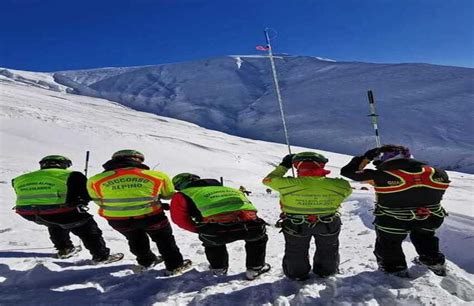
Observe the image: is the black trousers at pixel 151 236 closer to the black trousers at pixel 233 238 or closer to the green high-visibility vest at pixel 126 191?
the green high-visibility vest at pixel 126 191

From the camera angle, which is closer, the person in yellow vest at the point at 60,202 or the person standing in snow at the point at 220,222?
the person standing in snow at the point at 220,222

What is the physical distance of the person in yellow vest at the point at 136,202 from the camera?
16.9ft

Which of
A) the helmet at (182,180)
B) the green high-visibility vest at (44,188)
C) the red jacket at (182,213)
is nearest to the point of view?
the red jacket at (182,213)

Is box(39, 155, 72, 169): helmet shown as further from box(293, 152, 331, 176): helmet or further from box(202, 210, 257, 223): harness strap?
box(293, 152, 331, 176): helmet

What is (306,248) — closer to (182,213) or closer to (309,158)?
(309,158)

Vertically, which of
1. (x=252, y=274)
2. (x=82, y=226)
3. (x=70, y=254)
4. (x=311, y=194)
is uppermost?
(x=311, y=194)

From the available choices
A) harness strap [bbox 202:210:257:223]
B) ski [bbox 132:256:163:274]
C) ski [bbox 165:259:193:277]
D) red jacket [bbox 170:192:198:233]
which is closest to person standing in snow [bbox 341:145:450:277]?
harness strap [bbox 202:210:257:223]

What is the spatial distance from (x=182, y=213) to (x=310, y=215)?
1.46 metres

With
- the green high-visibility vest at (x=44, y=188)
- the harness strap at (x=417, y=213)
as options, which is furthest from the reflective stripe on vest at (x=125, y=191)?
the harness strap at (x=417, y=213)

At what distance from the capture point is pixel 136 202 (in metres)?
5.19

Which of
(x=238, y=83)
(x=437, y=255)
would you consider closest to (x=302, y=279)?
(x=437, y=255)

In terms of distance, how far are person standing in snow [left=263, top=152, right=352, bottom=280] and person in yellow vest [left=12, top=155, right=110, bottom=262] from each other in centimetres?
244

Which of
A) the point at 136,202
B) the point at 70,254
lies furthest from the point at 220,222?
the point at 70,254

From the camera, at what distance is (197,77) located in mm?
99875
